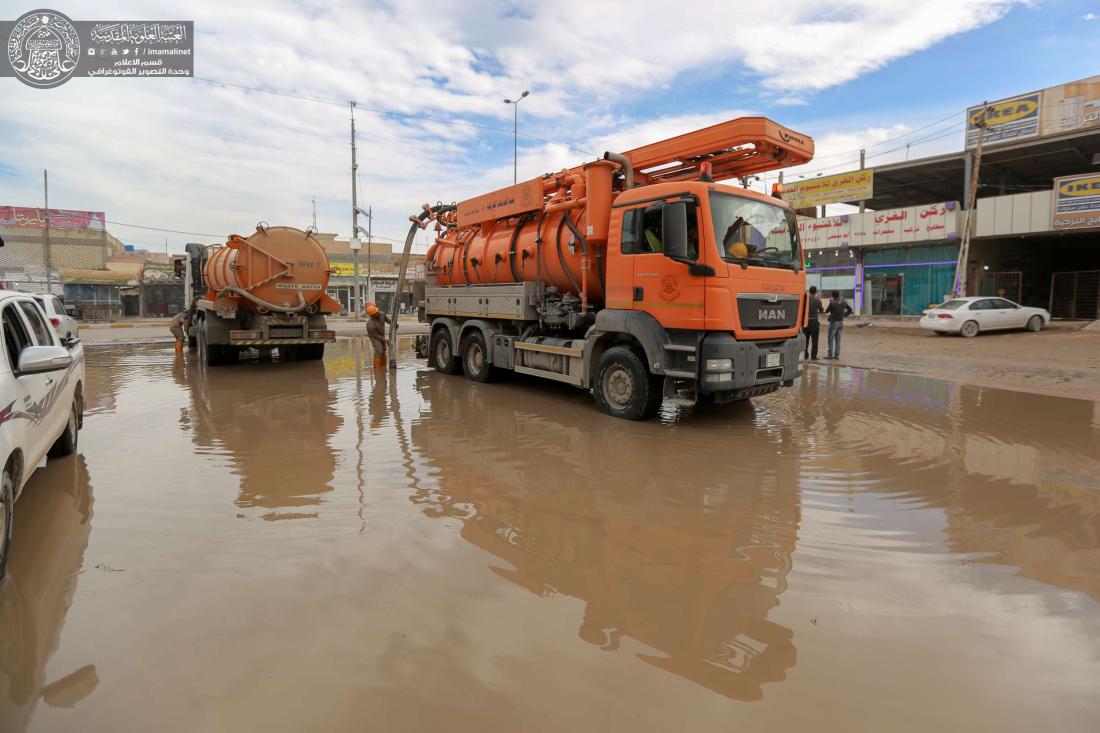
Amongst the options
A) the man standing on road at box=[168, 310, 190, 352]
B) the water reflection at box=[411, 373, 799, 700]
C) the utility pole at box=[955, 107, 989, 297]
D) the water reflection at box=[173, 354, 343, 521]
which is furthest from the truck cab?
the utility pole at box=[955, 107, 989, 297]

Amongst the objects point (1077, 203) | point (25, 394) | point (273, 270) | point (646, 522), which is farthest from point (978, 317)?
point (25, 394)

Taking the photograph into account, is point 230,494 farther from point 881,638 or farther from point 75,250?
point 75,250

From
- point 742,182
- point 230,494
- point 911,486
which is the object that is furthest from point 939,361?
point 230,494

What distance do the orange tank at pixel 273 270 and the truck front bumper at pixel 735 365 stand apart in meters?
9.36

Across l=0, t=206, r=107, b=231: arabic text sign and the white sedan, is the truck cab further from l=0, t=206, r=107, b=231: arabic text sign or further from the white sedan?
l=0, t=206, r=107, b=231: arabic text sign

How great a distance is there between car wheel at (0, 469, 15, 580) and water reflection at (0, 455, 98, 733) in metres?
0.13

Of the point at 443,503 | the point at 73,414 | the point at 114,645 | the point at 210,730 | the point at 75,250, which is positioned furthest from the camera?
the point at 75,250

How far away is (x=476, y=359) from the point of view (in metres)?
11.0

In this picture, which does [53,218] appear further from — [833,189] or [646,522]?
[646,522]

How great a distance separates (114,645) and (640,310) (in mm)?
5882

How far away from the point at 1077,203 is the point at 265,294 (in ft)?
90.1

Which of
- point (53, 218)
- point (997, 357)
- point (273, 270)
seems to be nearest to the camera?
point (273, 270)

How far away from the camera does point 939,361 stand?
14.4 metres

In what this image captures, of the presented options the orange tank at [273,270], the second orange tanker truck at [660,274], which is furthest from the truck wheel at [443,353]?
the orange tank at [273,270]
